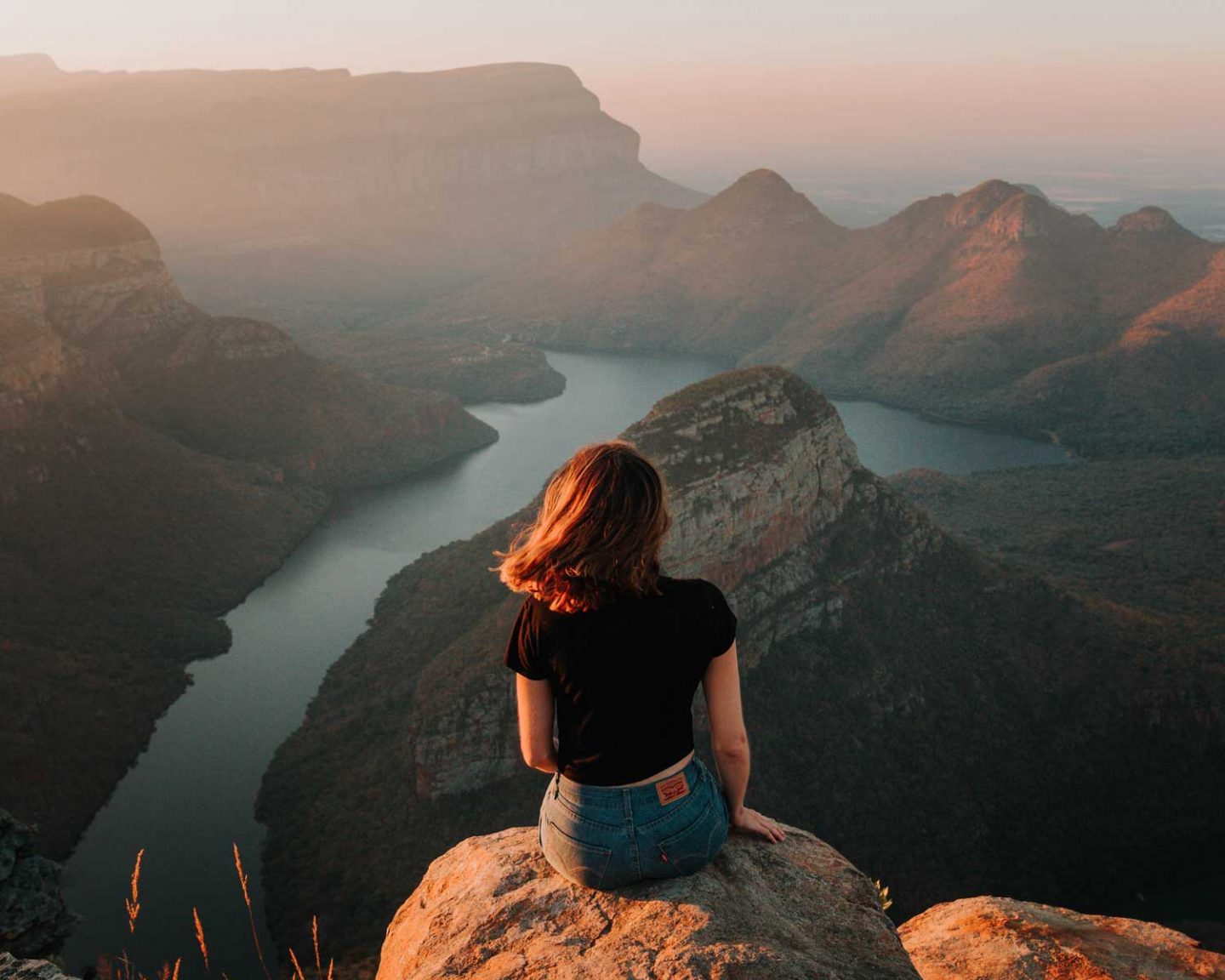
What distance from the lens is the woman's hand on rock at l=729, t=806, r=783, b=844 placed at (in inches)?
249

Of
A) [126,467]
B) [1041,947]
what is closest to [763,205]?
[126,467]

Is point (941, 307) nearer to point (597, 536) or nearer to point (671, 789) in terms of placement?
point (671, 789)

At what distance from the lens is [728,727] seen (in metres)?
5.72

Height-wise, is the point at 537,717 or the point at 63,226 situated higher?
the point at 537,717

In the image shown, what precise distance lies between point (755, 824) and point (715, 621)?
201cm

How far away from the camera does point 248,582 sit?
66438mm

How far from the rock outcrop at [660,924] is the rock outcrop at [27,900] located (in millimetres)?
17213

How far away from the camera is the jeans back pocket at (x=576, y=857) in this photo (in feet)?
18.0

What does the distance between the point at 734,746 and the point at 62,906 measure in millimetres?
21733

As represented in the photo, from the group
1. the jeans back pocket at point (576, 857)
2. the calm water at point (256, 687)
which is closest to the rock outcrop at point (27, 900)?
the calm water at point (256, 687)

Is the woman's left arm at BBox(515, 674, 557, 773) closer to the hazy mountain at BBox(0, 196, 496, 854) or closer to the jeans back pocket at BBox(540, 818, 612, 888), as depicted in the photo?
the jeans back pocket at BBox(540, 818, 612, 888)

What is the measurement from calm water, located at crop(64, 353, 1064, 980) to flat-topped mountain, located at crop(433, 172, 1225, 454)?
10888 millimetres

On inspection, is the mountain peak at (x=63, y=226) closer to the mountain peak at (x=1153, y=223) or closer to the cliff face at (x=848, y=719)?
the cliff face at (x=848, y=719)

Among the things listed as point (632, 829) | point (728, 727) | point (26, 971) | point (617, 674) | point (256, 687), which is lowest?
point (256, 687)
